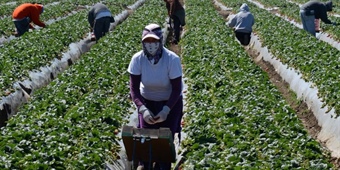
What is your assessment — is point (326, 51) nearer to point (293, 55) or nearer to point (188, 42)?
point (293, 55)

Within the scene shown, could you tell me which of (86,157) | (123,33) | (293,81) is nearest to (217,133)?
(86,157)

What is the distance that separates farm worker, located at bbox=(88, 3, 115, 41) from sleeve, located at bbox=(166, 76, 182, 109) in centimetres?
1093

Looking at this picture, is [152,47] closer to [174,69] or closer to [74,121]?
[174,69]

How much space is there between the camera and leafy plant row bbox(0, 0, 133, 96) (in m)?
11.7

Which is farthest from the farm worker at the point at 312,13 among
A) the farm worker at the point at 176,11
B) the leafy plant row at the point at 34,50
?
the leafy plant row at the point at 34,50

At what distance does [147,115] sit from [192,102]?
3.47 metres

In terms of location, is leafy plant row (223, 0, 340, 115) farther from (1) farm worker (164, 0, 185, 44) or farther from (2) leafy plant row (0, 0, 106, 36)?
(2) leafy plant row (0, 0, 106, 36)

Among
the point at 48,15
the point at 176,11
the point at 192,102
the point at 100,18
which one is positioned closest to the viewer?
the point at 192,102

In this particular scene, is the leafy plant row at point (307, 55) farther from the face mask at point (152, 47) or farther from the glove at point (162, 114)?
the face mask at point (152, 47)

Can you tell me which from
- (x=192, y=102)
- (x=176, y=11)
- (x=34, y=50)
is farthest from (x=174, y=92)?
(x=176, y=11)

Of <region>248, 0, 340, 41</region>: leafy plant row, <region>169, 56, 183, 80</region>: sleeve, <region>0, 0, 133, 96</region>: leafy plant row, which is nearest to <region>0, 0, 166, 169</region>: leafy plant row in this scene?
<region>0, 0, 133, 96</region>: leafy plant row

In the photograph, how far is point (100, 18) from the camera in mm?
17219

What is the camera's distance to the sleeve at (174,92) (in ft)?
21.8

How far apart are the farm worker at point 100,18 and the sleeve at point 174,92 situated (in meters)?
10.9
